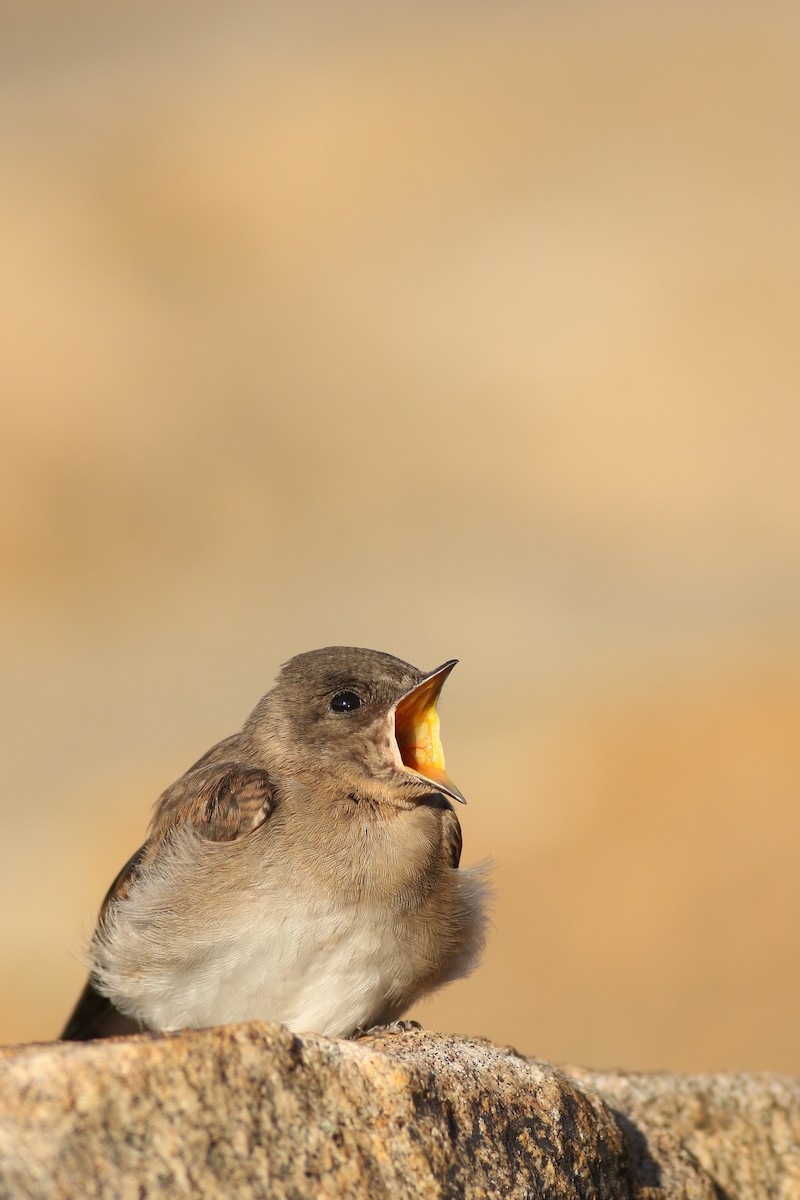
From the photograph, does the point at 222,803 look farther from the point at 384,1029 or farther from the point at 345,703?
the point at 384,1029

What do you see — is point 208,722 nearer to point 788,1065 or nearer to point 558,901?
point 558,901

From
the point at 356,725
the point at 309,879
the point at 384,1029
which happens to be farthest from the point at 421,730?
the point at 384,1029

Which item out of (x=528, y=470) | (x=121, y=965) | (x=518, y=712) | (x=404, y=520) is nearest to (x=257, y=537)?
(x=404, y=520)

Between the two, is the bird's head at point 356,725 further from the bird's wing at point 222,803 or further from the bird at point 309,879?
the bird's wing at point 222,803

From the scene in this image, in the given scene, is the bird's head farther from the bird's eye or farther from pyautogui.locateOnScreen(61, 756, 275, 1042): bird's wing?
pyautogui.locateOnScreen(61, 756, 275, 1042): bird's wing

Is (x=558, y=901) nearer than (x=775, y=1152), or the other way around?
(x=775, y=1152)

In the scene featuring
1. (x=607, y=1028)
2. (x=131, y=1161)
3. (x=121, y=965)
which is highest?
(x=607, y=1028)

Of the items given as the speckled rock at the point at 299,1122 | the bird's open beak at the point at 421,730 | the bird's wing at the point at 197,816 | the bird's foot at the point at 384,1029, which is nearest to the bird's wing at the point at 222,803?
the bird's wing at the point at 197,816
